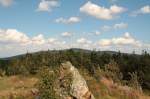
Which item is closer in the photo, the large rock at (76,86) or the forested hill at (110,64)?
the large rock at (76,86)

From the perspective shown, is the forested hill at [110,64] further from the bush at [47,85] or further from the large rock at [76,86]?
the bush at [47,85]

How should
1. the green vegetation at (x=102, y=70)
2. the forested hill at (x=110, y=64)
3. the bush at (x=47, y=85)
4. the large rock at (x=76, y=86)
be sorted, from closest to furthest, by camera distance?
the bush at (x=47, y=85), the green vegetation at (x=102, y=70), the large rock at (x=76, y=86), the forested hill at (x=110, y=64)

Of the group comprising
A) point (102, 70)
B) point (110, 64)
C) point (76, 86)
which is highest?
point (110, 64)

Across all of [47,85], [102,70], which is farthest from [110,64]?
[47,85]

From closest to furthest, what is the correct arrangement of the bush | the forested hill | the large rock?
the bush
the large rock
the forested hill

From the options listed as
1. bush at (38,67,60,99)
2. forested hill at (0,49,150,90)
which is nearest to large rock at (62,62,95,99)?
bush at (38,67,60,99)

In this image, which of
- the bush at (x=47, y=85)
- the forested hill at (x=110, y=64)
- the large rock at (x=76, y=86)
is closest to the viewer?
the bush at (x=47, y=85)

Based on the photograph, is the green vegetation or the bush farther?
the green vegetation

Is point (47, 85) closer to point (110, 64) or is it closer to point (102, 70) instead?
point (102, 70)

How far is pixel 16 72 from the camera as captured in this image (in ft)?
357

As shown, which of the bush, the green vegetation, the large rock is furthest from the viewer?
the large rock

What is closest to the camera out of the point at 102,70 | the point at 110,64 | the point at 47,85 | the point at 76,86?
the point at 47,85

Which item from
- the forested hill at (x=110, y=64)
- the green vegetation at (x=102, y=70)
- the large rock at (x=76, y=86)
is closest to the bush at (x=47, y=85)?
the green vegetation at (x=102, y=70)

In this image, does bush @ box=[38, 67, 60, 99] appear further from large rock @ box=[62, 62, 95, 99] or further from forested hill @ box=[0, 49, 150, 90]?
forested hill @ box=[0, 49, 150, 90]
